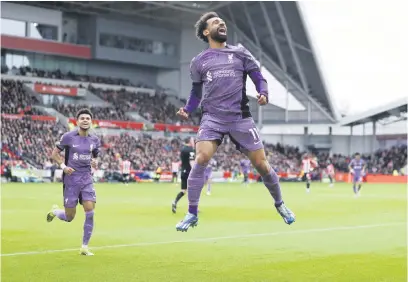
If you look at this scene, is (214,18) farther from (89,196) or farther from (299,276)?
(89,196)

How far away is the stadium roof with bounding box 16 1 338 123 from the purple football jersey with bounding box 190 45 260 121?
59.4 meters

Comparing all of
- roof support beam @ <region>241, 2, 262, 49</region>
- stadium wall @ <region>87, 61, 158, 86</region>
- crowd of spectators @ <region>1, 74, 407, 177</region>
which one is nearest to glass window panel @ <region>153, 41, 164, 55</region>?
stadium wall @ <region>87, 61, 158, 86</region>

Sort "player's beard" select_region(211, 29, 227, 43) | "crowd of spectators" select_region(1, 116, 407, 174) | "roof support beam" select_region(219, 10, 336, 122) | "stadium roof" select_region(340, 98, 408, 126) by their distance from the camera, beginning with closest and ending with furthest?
"player's beard" select_region(211, 29, 227, 43) → "crowd of spectators" select_region(1, 116, 407, 174) → "stadium roof" select_region(340, 98, 408, 126) → "roof support beam" select_region(219, 10, 336, 122)

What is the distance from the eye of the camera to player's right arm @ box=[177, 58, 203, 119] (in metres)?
9.34

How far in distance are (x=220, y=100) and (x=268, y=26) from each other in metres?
66.0

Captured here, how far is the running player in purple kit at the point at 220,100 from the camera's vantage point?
30.0 feet

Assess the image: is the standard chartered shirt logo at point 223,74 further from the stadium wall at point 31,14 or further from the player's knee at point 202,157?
the stadium wall at point 31,14

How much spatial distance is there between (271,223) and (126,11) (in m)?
57.9

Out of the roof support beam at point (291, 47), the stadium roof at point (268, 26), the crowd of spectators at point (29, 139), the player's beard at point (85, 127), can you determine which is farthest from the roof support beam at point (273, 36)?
the player's beard at point (85, 127)

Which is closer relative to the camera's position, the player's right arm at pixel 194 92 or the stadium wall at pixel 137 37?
the player's right arm at pixel 194 92

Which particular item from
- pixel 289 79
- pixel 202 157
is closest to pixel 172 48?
pixel 289 79

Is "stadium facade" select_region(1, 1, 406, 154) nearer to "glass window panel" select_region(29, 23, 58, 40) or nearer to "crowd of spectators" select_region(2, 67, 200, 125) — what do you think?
"glass window panel" select_region(29, 23, 58, 40)

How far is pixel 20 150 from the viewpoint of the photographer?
51.8 m

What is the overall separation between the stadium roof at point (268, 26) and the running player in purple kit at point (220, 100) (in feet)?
195
